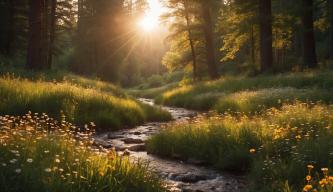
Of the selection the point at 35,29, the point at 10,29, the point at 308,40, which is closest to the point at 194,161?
the point at 35,29

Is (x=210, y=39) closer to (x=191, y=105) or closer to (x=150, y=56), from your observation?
(x=191, y=105)

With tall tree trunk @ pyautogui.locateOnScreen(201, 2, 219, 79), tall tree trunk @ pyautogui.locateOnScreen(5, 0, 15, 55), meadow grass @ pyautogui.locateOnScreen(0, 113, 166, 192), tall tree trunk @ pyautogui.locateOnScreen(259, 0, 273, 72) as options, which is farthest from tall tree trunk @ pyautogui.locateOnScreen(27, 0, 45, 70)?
tall tree trunk @ pyautogui.locateOnScreen(5, 0, 15, 55)

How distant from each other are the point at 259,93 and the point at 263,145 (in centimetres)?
917

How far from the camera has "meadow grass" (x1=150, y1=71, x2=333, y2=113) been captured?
14680 millimetres

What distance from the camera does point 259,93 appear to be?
651 inches

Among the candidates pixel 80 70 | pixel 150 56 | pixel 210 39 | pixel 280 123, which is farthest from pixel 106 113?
pixel 150 56

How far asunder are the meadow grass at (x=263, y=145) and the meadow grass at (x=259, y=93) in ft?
7.26

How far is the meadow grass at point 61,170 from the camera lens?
15.3 ft

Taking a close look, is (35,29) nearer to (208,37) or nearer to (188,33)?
(208,37)

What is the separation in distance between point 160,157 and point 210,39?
23.0m

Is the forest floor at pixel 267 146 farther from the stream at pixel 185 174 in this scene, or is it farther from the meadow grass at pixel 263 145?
the stream at pixel 185 174

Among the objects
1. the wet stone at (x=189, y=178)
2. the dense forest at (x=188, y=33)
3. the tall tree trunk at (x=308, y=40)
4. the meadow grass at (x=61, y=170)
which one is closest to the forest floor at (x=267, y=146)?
the wet stone at (x=189, y=178)

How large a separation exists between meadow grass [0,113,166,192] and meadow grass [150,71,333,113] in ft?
21.0

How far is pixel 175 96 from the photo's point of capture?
27188mm
